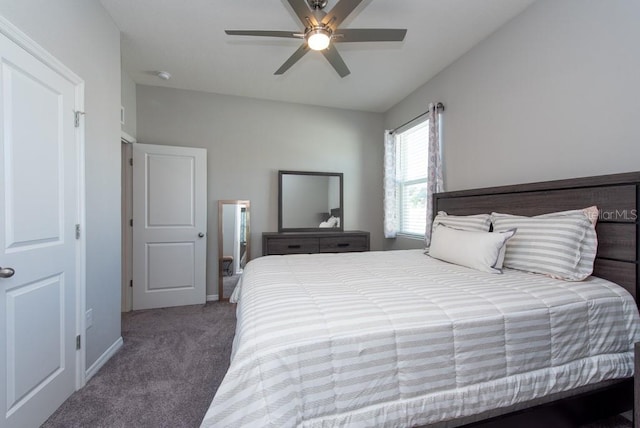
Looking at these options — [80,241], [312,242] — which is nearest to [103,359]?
[80,241]

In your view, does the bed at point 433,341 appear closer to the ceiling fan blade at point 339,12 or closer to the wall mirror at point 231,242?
the ceiling fan blade at point 339,12

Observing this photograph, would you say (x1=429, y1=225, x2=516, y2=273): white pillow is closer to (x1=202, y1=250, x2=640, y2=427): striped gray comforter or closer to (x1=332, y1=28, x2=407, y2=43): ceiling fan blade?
(x1=202, y1=250, x2=640, y2=427): striped gray comforter

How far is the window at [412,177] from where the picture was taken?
3.45m

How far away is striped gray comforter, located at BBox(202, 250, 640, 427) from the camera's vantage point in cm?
88

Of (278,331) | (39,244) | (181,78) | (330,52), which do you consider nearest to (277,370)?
(278,331)

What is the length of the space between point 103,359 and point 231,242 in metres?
1.81

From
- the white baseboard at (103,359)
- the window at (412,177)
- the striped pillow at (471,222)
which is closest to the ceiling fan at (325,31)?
the striped pillow at (471,222)

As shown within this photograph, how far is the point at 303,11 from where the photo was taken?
5.26ft

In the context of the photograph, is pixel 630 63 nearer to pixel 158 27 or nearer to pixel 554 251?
pixel 554 251

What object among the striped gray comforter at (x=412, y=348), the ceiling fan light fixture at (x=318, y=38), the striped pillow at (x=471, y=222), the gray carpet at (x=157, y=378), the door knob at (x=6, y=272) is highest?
the ceiling fan light fixture at (x=318, y=38)

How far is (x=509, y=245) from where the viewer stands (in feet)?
6.03

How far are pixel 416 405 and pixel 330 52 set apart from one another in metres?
2.18

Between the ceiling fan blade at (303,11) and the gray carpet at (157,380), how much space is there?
2426mm

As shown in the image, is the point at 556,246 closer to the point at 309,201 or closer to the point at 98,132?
the point at 309,201
